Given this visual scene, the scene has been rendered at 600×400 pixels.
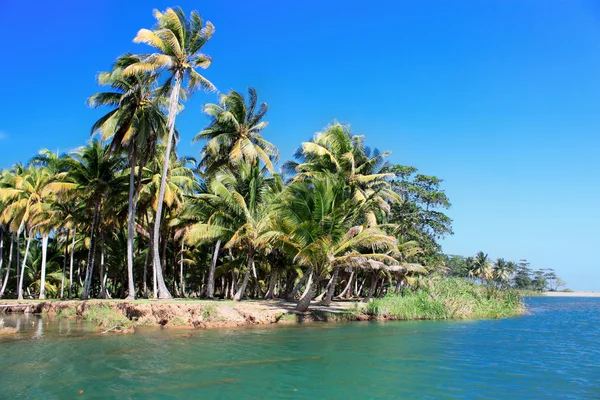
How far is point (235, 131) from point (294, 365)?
69.3 feet

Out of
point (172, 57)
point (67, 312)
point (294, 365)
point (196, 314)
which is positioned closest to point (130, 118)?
point (172, 57)

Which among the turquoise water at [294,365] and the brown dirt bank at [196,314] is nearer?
the turquoise water at [294,365]

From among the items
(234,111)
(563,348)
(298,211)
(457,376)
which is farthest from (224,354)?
(234,111)

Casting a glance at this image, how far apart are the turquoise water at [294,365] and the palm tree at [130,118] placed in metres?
8.56

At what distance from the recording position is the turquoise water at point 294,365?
892cm

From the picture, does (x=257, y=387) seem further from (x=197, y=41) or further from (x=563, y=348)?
(x=197, y=41)

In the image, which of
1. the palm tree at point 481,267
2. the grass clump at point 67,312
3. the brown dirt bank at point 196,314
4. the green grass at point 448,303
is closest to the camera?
the brown dirt bank at point 196,314

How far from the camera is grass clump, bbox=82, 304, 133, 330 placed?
17.3 meters

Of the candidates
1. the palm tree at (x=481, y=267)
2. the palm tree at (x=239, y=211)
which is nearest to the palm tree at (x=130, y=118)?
the palm tree at (x=239, y=211)

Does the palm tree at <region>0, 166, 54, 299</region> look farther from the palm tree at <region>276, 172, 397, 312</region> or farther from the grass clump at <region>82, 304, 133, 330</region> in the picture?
the palm tree at <region>276, 172, 397, 312</region>

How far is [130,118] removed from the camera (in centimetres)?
2411

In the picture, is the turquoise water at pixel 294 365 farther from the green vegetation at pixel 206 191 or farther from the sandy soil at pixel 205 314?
the green vegetation at pixel 206 191

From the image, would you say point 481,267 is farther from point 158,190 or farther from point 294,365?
point 294,365

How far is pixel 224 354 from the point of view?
12305 mm
